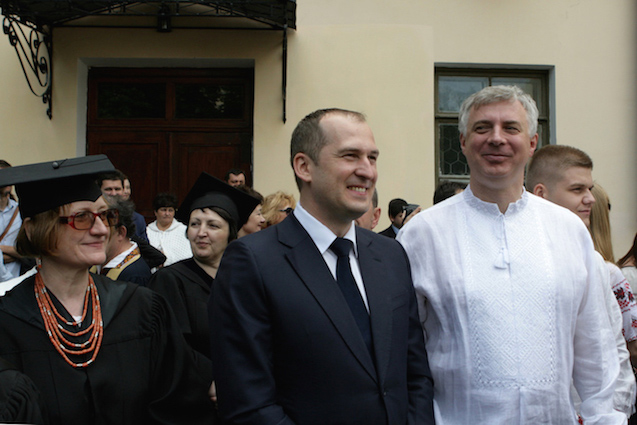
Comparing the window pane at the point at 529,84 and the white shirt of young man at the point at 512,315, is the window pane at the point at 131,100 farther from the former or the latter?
the white shirt of young man at the point at 512,315

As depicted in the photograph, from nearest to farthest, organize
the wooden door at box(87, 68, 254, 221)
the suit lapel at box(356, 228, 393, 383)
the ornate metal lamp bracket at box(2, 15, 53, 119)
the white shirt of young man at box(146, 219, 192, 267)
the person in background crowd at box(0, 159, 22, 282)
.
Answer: the suit lapel at box(356, 228, 393, 383) < the person in background crowd at box(0, 159, 22, 282) < the white shirt of young man at box(146, 219, 192, 267) < the ornate metal lamp bracket at box(2, 15, 53, 119) < the wooden door at box(87, 68, 254, 221)

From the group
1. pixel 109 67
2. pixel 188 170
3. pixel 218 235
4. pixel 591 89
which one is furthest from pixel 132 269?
pixel 591 89

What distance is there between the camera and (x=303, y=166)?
88.4 inches

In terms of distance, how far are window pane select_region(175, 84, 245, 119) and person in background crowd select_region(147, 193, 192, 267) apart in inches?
73.6

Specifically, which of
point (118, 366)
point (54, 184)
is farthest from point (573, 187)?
point (54, 184)

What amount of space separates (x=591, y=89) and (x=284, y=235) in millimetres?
7329

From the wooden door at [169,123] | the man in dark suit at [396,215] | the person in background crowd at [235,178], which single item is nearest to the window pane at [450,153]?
the man in dark suit at [396,215]

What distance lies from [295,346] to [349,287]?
0.31 m

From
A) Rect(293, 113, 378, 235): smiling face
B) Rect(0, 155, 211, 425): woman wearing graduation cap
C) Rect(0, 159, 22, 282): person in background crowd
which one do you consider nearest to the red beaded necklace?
Rect(0, 155, 211, 425): woman wearing graduation cap

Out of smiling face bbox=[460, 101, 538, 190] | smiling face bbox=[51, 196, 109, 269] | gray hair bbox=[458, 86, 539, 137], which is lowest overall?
smiling face bbox=[51, 196, 109, 269]

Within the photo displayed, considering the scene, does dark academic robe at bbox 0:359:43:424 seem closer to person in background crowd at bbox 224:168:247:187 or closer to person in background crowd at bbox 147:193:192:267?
person in background crowd at bbox 147:193:192:267

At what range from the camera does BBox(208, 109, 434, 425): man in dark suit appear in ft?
6.38

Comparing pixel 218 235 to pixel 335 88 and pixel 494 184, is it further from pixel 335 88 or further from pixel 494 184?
pixel 335 88

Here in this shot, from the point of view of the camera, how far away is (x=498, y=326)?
2.22 meters
